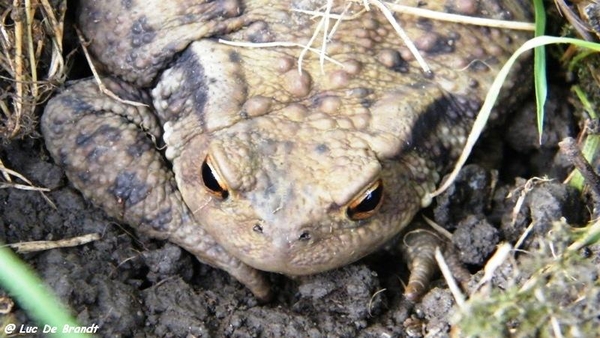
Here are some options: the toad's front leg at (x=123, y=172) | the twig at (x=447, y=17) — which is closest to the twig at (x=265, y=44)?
the twig at (x=447, y=17)

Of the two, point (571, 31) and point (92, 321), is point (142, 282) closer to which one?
point (92, 321)

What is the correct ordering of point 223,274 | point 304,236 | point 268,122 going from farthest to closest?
point 223,274
point 268,122
point 304,236

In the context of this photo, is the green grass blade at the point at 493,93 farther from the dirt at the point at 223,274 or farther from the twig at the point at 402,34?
the twig at the point at 402,34

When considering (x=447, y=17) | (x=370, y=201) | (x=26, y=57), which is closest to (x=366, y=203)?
(x=370, y=201)

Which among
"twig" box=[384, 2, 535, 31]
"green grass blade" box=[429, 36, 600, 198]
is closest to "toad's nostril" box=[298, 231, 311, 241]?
"green grass blade" box=[429, 36, 600, 198]

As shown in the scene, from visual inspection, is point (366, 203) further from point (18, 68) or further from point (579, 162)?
point (18, 68)

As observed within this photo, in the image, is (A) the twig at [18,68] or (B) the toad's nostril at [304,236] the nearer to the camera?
(B) the toad's nostril at [304,236]
